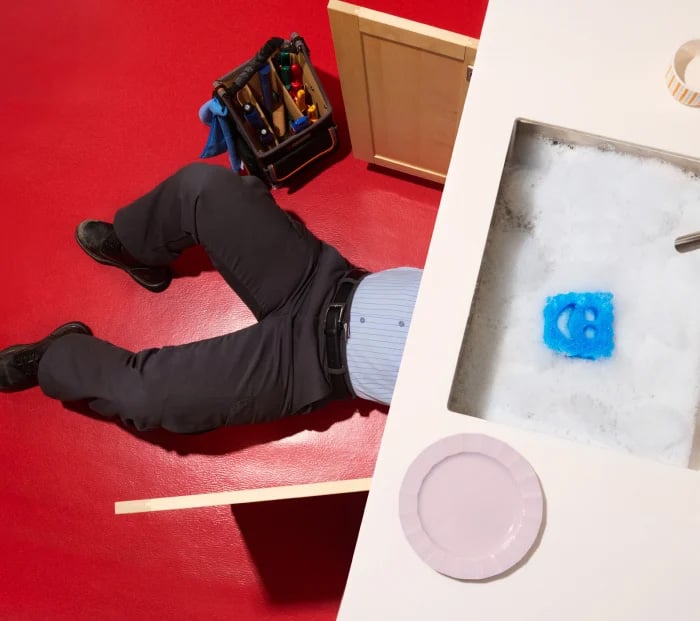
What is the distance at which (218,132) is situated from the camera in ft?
5.02

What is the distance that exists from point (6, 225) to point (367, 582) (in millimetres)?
1489

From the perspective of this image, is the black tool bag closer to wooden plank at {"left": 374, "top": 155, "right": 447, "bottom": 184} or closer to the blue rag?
the blue rag

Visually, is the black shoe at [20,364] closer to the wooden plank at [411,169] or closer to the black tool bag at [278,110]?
the black tool bag at [278,110]

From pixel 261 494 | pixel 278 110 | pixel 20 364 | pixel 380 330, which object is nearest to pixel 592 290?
pixel 380 330

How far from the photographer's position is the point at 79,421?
159 cm

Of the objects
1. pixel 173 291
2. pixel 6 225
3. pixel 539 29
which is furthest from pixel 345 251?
pixel 6 225

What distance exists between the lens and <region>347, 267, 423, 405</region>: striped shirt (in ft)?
3.77

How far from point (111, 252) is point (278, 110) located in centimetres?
58

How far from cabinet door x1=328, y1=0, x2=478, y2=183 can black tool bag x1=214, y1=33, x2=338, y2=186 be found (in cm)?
12

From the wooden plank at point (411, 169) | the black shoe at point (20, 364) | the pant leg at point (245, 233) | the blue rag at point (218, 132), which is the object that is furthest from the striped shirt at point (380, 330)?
the black shoe at point (20, 364)

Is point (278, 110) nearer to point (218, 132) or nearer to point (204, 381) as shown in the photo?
point (218, 132)

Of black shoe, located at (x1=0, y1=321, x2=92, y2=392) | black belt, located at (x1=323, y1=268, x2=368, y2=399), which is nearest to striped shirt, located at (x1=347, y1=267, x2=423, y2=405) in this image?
black belt, located at (x1=323, y1=268, x2=368, y2=399)

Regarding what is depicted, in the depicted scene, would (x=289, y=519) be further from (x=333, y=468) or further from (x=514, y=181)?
(x=514, y=181)

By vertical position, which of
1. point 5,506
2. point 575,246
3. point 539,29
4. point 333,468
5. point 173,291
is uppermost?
point 539,29
